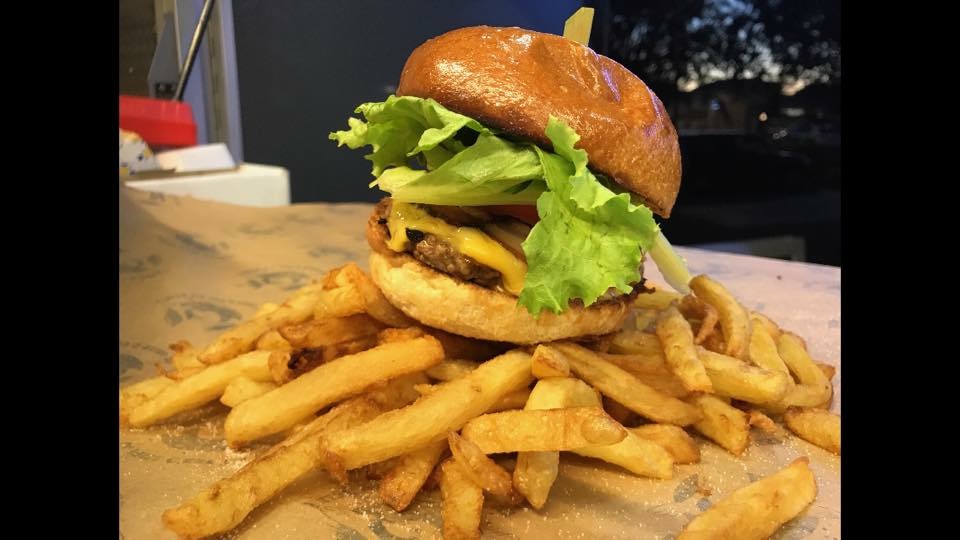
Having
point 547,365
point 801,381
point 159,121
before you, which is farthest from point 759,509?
point 159,121

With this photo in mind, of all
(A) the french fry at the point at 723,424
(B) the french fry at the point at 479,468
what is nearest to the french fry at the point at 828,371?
(A) the french fry at the point at 723,424

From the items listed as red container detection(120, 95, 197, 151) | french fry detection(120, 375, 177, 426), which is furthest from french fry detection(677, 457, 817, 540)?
red container detection(120, 95, 197, 151)

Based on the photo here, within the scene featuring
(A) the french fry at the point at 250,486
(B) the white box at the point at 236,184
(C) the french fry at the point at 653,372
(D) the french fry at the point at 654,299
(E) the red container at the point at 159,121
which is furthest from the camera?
(B) the white box at the point at 236,184

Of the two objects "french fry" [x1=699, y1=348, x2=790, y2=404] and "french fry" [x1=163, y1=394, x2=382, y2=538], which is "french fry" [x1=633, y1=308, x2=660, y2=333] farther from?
"french fry" [x1=163, y1=394, x2=382, y2=538]

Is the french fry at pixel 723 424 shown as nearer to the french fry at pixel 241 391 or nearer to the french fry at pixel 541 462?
the french fry at pixel 541 462

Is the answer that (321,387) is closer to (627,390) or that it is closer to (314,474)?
(314,474)

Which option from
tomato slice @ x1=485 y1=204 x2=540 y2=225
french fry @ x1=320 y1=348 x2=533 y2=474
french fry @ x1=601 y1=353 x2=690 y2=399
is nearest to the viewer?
french fry @ x1=320 y1=348 x2=533 y2=474
